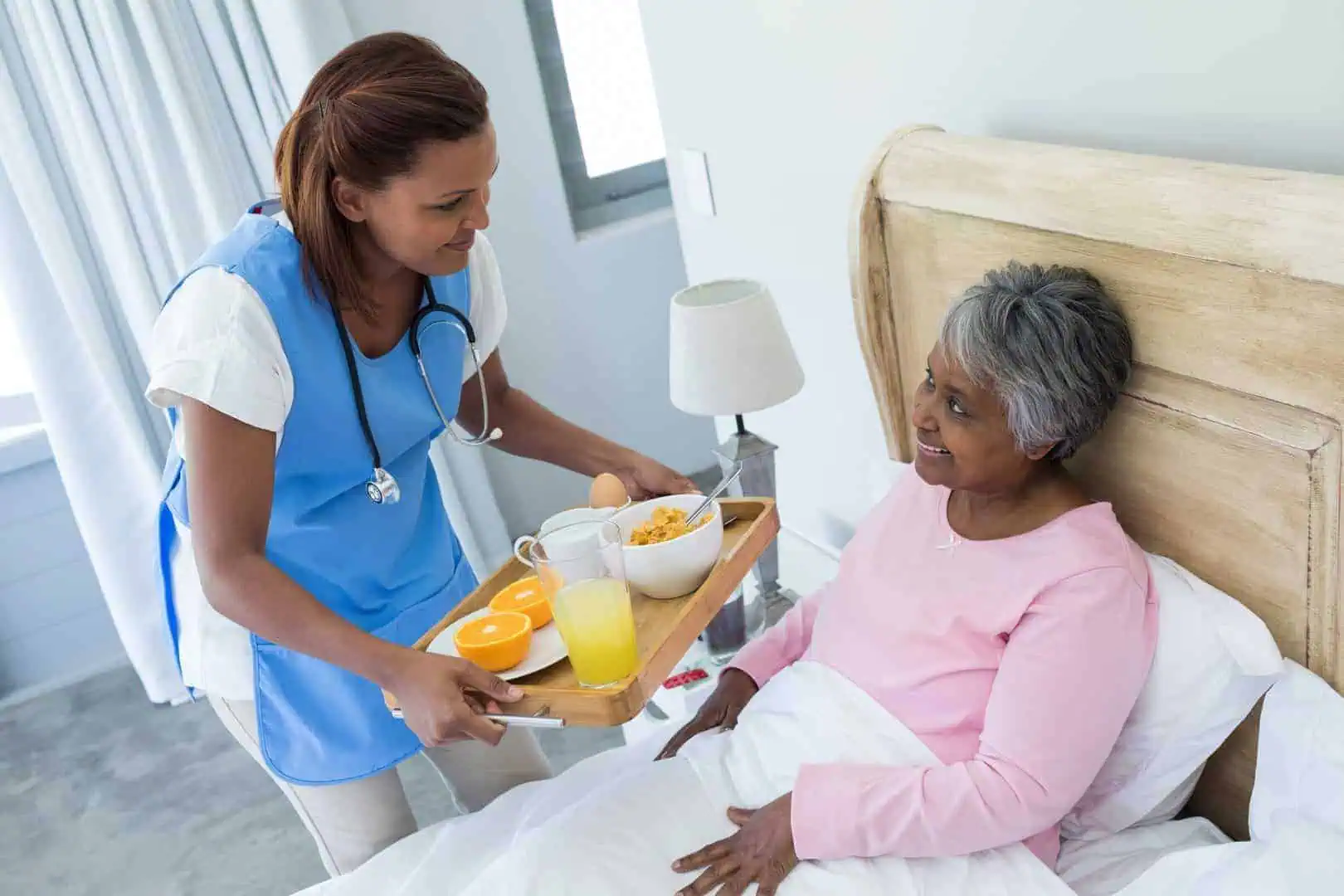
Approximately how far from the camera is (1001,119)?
1.66m

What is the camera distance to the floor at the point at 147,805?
2.61m

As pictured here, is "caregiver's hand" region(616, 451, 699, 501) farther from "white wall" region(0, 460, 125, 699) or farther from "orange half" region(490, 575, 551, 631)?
"white wall" region(0, 460, 125, 699)

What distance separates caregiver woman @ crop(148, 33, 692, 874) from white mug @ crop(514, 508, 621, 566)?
0.10m

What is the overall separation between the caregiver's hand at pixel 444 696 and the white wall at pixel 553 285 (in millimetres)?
2222

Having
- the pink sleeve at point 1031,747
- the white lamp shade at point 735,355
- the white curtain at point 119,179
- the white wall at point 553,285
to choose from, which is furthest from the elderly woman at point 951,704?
the white wall at point 553,285

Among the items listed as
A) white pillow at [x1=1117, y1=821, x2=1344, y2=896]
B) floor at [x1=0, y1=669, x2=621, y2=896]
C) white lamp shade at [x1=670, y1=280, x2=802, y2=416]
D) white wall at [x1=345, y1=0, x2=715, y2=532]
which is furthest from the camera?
white wall at [x1=345, y1=0, x2=715, y2=532]

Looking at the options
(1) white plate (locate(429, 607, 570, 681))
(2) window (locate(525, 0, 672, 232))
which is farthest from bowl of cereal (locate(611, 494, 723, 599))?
(2) window (locate(525, 0, 672, 232))

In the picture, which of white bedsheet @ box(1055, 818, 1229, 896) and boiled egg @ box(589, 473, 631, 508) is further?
boiled egg @ box(589, 473, 631, 508)

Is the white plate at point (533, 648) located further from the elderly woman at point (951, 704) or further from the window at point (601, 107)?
the window at point (601, 107)

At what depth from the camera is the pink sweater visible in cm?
134

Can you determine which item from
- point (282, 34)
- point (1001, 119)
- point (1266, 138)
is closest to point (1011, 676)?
point (1266, 138)

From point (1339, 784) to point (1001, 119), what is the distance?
3.04ft

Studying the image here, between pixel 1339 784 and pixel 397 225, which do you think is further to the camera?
pixel 397 225

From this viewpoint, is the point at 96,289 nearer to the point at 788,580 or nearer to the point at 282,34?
the point at 282,34
